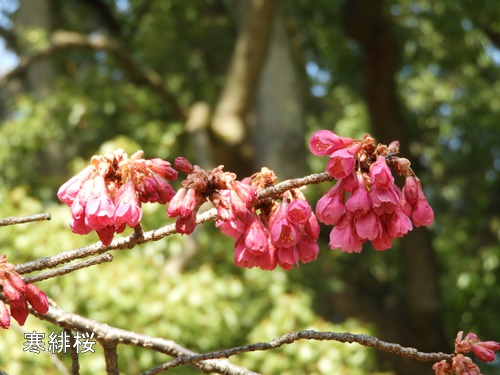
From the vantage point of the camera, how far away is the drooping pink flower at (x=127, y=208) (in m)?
1.18

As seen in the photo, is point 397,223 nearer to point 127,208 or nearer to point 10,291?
point 127,208

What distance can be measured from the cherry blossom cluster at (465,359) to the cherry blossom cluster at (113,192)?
46cm

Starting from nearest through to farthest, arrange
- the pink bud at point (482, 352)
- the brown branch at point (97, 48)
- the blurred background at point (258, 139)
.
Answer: the pink bud at point (482, 352) < the blurred background at point (258, 139) < the brown branch at point (97, 48)

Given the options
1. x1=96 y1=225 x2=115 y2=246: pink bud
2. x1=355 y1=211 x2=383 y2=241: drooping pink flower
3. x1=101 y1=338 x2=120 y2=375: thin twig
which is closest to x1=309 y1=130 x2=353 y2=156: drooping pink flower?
x1=355 y1=211 x2=383 y2=241: drooping pink flower

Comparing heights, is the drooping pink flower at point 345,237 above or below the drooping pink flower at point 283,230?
below

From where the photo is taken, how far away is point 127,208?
118cm

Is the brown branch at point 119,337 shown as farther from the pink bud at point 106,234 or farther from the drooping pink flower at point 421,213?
the drooping pink flower at point 421,213

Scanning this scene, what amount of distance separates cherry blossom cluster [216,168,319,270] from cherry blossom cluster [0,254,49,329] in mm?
284

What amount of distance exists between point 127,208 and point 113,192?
6 centimetres

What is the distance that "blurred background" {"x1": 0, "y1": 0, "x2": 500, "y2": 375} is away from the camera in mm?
5074

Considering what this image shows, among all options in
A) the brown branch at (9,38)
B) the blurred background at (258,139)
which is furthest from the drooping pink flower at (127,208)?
the brown branch at (9,38)

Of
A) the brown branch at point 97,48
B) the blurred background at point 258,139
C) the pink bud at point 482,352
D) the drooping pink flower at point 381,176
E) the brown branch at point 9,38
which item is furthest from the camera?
the brown branch at point 9,38

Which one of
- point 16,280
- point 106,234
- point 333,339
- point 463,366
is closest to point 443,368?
point 463,366

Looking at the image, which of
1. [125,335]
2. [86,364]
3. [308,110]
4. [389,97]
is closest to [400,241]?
[389,97]
